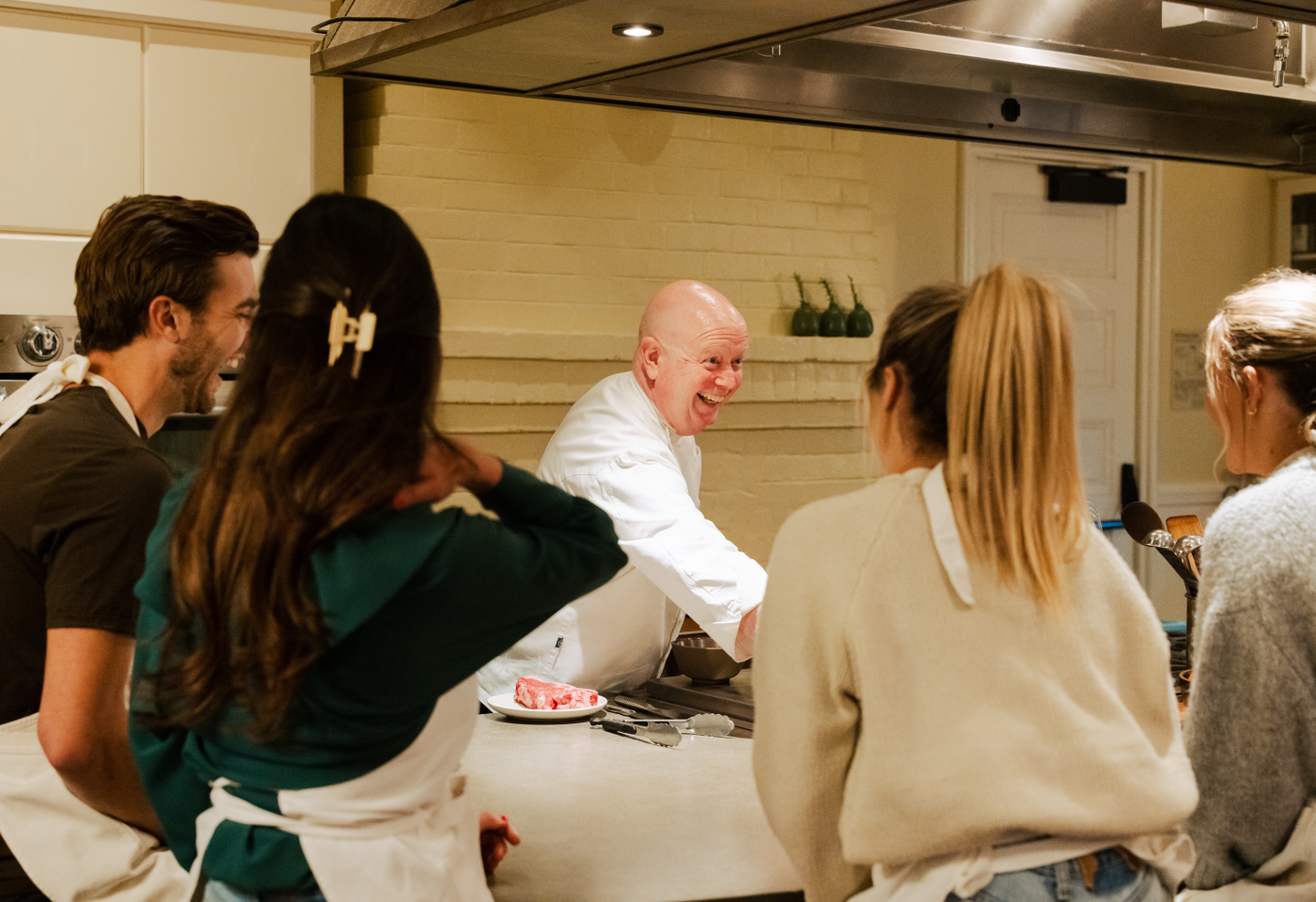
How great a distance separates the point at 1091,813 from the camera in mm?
1184

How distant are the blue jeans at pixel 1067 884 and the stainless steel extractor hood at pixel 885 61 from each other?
3.31ft

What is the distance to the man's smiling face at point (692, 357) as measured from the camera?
2836 millimetres

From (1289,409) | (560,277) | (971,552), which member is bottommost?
(971,552)

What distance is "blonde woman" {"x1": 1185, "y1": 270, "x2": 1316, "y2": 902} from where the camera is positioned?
4.98 ft

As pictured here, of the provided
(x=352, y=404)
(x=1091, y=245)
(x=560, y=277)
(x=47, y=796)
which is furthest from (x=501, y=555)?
(x=1091, y=245)

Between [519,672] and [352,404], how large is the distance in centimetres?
149

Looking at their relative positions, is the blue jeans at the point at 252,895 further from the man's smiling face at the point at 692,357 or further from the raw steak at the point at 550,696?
the man's smiling face at the point at 692,357

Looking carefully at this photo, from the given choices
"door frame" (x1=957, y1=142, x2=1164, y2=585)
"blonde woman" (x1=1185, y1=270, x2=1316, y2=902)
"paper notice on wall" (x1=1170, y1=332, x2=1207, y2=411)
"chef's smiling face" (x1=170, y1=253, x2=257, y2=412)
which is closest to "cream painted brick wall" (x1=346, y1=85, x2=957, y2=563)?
"door frame" (x1=957, y1=142, x2=1164, y2=585)

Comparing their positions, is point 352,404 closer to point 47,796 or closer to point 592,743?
point 47,796

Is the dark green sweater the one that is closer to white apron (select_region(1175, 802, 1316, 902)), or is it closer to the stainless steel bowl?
white apron (select_region(1175, 802, 1316, 902))

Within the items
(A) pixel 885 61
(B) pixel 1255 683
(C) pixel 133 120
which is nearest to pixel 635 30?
(A) pixel 885 61

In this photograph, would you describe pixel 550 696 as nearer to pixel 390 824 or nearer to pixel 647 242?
pixel 390 824

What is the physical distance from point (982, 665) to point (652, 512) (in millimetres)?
1335

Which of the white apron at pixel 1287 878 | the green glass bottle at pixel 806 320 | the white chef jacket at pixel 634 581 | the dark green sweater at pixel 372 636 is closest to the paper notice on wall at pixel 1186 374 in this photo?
the green glass bottle at pixel 806 320
